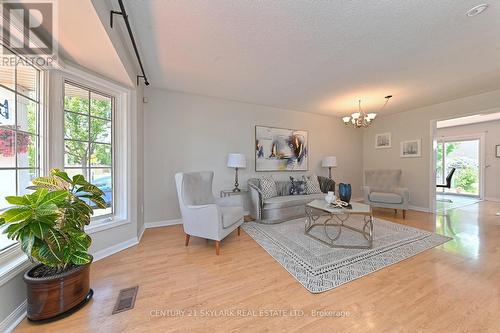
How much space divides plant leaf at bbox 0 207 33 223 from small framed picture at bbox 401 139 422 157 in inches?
244

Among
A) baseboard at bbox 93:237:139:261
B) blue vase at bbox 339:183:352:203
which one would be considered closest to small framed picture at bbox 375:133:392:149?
blue vase at bbox 339:183:352:203

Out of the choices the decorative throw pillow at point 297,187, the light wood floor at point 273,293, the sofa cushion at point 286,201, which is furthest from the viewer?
the decorative throw pillow at point 297,187

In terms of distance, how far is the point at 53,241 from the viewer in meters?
1.24

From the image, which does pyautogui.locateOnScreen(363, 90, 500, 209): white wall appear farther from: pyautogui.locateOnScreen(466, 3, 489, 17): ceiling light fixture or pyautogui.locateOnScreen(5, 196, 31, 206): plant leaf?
pyautogui.locateOnScreen(5, 196, 31, 206): plant leaf

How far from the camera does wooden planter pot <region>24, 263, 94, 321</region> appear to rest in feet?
4.28

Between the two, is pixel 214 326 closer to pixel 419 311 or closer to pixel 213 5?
pixel 419 311

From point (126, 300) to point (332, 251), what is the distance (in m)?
2.14

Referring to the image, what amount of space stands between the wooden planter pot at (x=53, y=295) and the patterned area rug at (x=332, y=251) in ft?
5.81

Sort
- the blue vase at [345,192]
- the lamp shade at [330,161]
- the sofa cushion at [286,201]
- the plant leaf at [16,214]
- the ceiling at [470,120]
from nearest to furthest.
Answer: the plant leaf at [16,214]
the blue vase at [345,192]
the sofa cushion at [286,201]
the lamp shade at [330,161]
the ceiling at [470,120]

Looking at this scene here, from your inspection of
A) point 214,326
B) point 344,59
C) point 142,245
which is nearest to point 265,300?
point 214,326

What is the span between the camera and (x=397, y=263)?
2.09 m

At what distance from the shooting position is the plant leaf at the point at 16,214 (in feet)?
3.54

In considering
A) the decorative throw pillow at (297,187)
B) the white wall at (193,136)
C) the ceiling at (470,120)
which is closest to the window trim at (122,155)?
the white wall at (193,136)

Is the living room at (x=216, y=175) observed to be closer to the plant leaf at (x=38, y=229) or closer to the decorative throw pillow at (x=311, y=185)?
the plant leaf at (x=38, y=229)
